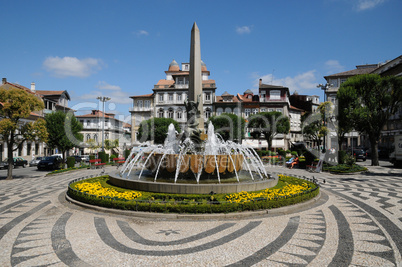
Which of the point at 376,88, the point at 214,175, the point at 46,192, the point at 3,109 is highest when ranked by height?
the point at 376,88

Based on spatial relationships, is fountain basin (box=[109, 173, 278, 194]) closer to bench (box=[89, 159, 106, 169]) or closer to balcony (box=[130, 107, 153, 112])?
bench (box=[89, 159, 106, 169])

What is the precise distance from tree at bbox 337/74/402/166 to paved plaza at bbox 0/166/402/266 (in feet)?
71.6

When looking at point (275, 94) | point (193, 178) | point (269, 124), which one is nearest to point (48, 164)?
point (193, 178)

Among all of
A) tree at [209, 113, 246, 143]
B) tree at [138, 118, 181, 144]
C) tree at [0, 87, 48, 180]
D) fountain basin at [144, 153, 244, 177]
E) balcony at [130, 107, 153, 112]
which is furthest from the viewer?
balcony at [130, 107, 153, 112]

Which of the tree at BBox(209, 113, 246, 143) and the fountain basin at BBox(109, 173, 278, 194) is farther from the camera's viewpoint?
the tree at BBox(209, 113, 246, 143)

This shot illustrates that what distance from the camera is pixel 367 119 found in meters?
29.7

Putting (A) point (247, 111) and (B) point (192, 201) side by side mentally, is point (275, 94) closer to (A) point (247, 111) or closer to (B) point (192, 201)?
(A) point (247, 111)

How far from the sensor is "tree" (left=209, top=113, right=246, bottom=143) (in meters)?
49.1

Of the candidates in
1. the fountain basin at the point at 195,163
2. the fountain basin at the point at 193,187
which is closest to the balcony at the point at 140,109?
the fountain basin at the point at 195,163

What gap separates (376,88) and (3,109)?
1462 inches

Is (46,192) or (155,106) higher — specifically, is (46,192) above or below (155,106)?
below

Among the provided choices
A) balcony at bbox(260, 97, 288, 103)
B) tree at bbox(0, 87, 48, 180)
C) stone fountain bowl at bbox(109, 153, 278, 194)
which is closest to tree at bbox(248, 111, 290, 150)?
balcony at bbox(260, 97, 288, 103)

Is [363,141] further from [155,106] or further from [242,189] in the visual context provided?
[242,189]

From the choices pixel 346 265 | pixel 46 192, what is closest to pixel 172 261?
pixel 346 265
